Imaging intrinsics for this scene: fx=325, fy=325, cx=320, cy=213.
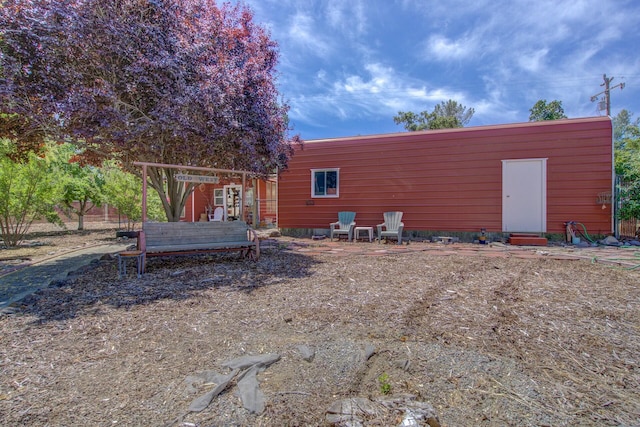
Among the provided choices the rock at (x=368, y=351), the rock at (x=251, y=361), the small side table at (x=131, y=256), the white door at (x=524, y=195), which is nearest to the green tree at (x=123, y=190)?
the small side table at (x=131, y=256)

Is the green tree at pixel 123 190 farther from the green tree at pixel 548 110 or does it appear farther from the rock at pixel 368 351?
the green tree at pixel 548 110

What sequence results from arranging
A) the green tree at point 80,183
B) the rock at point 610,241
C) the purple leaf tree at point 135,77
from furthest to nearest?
the green tree at point 80,183, the rock at point 610,241, the purple leaf tree at point 135,77

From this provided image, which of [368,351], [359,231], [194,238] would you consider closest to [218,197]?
[359,231]

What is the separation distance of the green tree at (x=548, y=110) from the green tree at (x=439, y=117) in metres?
4.71

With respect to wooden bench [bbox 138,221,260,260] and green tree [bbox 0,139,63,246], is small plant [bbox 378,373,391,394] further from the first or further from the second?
green tree [bbox 0,139,63,246]

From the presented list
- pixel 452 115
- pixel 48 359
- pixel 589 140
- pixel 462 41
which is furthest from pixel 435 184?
pixel 452 115

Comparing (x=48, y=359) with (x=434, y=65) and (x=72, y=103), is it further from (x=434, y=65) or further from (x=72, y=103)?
(x=434, y=65)

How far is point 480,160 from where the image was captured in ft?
28.4

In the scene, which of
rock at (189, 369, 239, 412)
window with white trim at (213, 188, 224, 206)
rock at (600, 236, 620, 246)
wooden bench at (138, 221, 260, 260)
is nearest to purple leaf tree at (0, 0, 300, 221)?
wooden bench at (138, 221, 260, 260)

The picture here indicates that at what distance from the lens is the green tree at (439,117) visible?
81.7ft

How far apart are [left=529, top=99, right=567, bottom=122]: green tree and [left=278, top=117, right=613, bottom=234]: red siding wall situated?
723 inches

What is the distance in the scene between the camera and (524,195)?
8.32 metres

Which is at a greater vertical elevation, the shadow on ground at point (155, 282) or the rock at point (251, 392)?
the shadow on ground at point (155, 282)

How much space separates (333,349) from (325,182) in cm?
836
